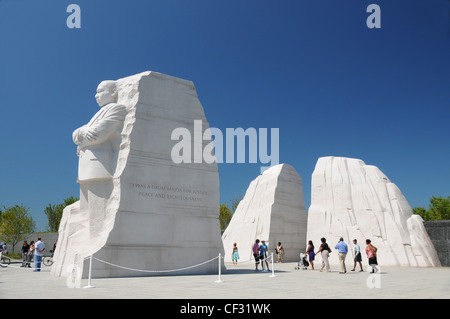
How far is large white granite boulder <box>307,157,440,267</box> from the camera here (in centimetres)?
2039

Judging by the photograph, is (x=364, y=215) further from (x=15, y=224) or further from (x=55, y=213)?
(x=55, y=213)

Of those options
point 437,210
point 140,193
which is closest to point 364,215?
point 140,193

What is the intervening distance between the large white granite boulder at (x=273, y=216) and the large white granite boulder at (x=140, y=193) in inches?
413

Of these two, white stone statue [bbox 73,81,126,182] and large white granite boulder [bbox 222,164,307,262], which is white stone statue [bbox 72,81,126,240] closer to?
white stone statue [bbox 73,81,126,182]

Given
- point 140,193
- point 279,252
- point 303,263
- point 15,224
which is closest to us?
point 140,193

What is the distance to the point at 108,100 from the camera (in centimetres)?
1417

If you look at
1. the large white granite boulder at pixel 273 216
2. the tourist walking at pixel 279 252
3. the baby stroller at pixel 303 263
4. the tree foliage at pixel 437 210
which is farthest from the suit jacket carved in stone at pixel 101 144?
the tree foliage at pixel 437 210

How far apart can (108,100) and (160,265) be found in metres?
5.81

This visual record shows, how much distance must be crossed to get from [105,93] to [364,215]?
49.0 feet

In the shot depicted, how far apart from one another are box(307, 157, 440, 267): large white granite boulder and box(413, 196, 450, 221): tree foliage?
2545 centimetres

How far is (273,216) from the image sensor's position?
2456 centimetres

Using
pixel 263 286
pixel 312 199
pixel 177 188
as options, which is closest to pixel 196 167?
pixel 177 188

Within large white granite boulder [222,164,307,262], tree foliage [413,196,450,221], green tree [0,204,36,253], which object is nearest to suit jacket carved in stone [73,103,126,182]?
large white granite boulder [222,164,307,262]
